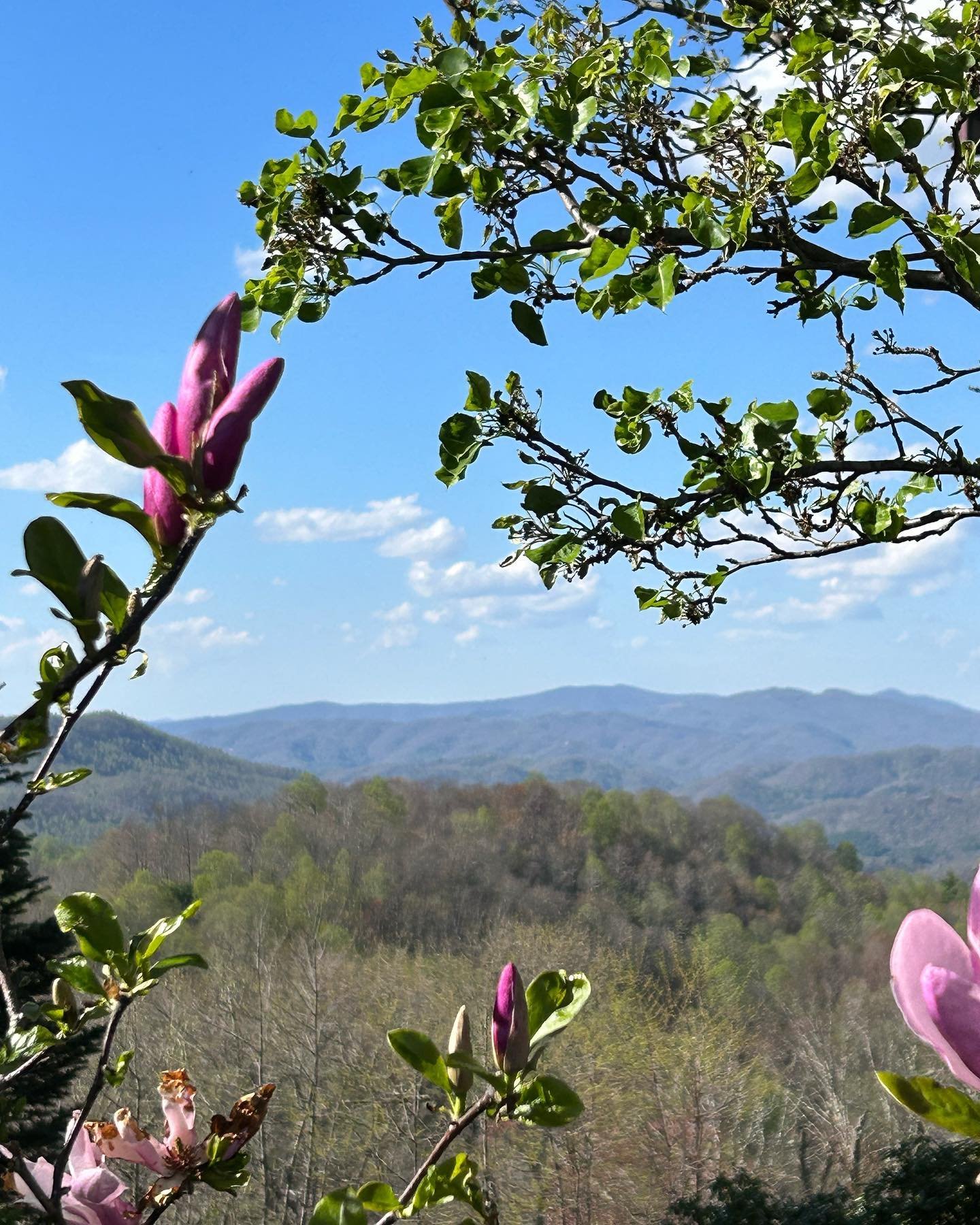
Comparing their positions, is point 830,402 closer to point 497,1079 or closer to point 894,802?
point 497,1079

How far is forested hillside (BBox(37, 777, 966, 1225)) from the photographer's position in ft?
65.3

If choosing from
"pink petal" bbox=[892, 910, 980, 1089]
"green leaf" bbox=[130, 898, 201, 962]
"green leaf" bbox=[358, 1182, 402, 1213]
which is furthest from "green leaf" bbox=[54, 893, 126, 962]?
"pink petal" bbox=[892, 910, 980, 1089]

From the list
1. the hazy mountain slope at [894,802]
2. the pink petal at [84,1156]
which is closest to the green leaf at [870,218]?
the pink petal at [84,1156]

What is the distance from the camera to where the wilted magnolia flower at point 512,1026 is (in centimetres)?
80

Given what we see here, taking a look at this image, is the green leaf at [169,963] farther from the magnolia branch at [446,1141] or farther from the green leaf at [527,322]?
the green leaf at [527,322]

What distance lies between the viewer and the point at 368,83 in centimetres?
204

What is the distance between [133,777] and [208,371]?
100564 mm

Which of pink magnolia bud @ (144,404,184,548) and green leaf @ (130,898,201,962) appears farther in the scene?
green leaf @ (130,898,201,962)

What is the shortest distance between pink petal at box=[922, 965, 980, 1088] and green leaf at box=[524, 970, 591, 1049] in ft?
1.13

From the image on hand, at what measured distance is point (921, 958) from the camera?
58 centimetres

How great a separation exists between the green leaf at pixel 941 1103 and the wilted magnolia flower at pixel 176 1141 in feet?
1.77

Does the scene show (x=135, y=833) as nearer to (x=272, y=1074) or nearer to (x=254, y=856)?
(x=254, y=856)

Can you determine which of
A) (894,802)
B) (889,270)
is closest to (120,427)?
(889,270)

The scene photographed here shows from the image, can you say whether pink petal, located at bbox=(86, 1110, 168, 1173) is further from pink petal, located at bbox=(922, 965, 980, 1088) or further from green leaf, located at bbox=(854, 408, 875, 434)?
green leaf, located at bbox=(854, 408, 875, 434)
